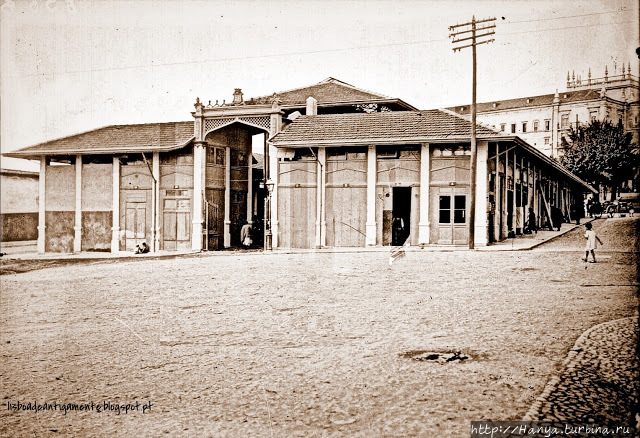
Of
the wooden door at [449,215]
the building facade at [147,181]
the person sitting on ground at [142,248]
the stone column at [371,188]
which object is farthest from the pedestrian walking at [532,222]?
the person sitting on ground at [142,248]

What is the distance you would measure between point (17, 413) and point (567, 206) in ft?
25.4

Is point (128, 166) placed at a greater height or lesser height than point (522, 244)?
greater

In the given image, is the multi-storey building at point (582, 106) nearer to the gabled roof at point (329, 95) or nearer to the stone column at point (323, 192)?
the stone column at point (323, 192)

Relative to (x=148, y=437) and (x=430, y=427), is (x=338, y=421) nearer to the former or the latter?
(x=430, y=427)

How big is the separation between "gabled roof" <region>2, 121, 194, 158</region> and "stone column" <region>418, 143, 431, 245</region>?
8.77 m

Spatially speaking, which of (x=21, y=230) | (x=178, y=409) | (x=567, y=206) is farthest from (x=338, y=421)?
(x=21, y=230)

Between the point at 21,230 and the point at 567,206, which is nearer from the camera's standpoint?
the point at 567,206

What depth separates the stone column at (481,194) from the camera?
14.9m

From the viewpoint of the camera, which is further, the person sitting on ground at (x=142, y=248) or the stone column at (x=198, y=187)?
the stone column at (x=198, y=187)

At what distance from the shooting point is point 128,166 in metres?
19.4

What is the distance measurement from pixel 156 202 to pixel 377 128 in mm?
8837

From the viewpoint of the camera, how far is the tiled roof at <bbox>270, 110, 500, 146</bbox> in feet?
51.4

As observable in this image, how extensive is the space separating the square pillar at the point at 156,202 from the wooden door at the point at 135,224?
370 millimetres

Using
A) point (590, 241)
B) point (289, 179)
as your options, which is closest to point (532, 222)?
point (590, 241)
